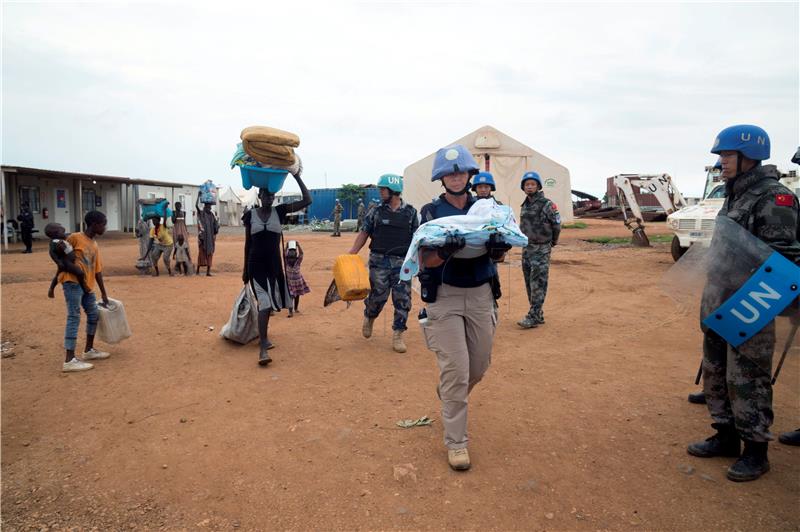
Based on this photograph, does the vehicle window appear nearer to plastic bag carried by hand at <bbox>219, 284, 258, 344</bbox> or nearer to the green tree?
plastic bag carried by hand at <bbox>219, 284, 258, 344</bbox>

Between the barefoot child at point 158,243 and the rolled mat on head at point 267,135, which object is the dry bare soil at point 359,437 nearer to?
the rolled mat on head at point 267,135

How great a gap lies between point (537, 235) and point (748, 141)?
408 centimetres

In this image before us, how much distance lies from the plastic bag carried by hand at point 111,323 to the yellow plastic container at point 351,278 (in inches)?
94.2

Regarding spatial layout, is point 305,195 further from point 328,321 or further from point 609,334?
point 609,334

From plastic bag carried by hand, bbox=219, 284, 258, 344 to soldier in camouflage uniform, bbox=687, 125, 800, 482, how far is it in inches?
185

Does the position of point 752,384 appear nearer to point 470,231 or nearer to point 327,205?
point 470,231

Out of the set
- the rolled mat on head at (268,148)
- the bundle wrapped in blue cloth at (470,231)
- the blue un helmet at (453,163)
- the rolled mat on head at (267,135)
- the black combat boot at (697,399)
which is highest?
the rolled mat on head at (267,135)

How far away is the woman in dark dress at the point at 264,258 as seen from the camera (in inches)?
225

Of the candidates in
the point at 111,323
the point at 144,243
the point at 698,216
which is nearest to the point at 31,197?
the point at 144,243

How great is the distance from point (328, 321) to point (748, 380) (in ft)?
18.4

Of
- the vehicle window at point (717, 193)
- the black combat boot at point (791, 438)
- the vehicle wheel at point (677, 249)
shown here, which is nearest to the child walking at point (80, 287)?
the black combat boot at point (791, 438)

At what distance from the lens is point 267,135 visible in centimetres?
526

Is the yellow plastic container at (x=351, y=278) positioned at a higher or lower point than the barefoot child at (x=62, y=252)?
lower

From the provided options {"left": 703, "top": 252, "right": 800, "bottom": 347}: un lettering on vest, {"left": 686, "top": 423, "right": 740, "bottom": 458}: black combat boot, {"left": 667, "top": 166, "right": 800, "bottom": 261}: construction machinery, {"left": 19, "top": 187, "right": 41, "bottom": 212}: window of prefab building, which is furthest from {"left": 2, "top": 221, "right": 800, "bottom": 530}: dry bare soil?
{"left": 19, "top": 187, "right": 41, "bottom": 212}: window of prefab building
